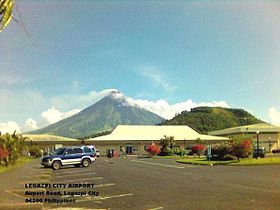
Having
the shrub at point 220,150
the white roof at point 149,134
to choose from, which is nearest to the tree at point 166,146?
the white roof at point 149,134

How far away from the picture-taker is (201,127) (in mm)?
158125

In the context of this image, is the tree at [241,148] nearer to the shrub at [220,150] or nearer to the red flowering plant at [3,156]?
the shrub at [220,150]

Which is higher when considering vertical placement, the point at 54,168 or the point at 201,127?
the point at 201,127

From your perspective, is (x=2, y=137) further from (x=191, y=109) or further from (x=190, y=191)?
(x=191, y=109)

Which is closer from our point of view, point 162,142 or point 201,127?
point 162,142

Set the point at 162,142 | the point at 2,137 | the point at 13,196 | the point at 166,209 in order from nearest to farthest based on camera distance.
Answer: the point at 166,209
the point at 13,196
the point at 2,137
the point at 162,142

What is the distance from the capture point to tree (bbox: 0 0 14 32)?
21.8 feet

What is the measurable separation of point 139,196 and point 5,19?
8.56 meters

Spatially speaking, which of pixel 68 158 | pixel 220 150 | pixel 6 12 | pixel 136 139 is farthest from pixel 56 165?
pixel 136 139

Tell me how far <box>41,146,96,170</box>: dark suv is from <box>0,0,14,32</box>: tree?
2742 cm

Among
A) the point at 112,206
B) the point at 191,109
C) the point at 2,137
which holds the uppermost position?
the point at 191,109

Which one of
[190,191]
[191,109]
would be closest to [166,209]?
[190,191]

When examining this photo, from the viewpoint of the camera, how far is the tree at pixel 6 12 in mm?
6641

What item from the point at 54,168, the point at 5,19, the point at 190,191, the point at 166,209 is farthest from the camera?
the point at 54,168
